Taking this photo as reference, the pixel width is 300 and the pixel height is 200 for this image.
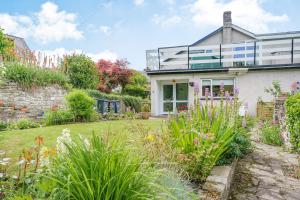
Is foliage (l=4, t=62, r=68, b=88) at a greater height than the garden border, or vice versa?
foliage (l=4, t=62, r=68, b=88)

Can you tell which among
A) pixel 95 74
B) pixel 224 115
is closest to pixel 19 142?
pixel 224 115

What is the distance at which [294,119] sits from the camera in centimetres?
570

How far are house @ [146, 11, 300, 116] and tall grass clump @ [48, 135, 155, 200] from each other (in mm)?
10655

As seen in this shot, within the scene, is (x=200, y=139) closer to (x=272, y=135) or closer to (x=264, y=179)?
(x=264, y=179)

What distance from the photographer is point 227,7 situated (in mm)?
18906

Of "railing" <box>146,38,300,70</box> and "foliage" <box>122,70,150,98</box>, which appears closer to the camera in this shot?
"railing" <box>146,38,300,70</box>

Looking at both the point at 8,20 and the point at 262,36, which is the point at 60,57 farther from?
the point at 262,36

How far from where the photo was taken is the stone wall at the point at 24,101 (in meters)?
10.7

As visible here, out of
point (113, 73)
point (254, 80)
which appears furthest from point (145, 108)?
point (254, 80)

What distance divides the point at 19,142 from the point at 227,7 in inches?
687

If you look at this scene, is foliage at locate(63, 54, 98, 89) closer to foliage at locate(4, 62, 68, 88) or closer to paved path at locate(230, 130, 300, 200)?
foliage at locate(4, 62, 68, 88)

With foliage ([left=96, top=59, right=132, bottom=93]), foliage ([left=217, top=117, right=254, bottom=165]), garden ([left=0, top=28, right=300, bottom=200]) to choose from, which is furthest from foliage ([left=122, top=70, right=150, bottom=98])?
foliage ([left=217, top=117, right=254, bottom=165])

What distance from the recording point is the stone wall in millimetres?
10656

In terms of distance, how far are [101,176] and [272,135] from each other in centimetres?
648
